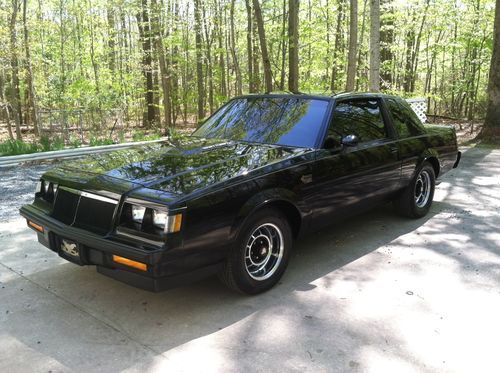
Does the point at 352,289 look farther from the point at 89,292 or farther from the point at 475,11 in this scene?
the point at 475,11

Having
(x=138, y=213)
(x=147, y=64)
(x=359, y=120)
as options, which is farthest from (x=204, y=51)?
(x=138, y=213)

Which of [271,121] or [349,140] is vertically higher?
[271,121]

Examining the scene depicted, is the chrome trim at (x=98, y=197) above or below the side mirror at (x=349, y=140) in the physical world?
below

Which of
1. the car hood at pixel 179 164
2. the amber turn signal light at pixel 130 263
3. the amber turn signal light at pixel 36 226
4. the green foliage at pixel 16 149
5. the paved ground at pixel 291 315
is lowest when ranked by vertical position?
the paved ground at pixel 291 315

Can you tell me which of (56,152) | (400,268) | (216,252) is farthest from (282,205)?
(56,152)

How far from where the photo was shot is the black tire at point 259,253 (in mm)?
3490

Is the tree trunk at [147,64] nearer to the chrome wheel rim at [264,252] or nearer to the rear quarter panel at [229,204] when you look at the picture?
the rear quarter panel at [229,204]

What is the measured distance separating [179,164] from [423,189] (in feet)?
12.2

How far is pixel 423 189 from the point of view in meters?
6.04

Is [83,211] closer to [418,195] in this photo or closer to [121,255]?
[121,255]

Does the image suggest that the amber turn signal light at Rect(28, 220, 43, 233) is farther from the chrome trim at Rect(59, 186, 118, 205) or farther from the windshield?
the windshield

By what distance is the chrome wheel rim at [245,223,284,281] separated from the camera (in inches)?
146

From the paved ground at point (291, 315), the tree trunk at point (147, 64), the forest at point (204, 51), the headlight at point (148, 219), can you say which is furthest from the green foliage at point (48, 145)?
the tree trunk at point (147, 64)

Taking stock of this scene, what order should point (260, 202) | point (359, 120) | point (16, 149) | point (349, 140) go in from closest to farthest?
1. point (260, 202)
2. point (349, 140)
3. point (359, 120)
4. point (16, 149)
